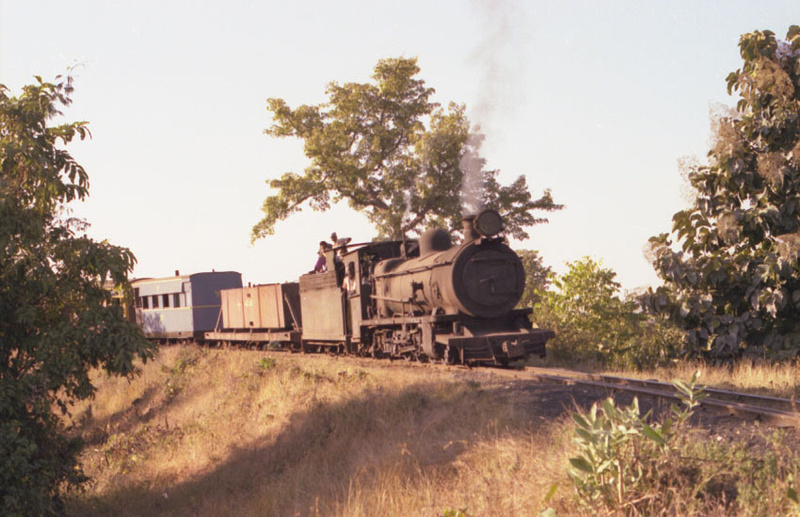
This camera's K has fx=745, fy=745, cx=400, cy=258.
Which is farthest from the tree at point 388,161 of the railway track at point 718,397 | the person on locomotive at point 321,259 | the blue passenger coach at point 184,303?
the railway track at point 718,397

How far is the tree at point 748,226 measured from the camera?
14906 millimetres

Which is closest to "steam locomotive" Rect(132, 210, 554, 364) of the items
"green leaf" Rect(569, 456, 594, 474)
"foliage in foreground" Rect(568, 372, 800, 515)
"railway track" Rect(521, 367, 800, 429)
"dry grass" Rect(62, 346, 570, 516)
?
"dry grass" Rect(62, 346, 570, 516)

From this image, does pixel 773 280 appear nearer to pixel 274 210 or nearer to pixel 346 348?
pixel 346 348

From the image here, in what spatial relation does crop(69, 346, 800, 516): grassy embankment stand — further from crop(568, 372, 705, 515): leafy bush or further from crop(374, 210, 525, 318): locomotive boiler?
crop(374, 210, 525, 318): locomotive boiler

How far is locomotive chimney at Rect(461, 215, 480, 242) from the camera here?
14391 mm

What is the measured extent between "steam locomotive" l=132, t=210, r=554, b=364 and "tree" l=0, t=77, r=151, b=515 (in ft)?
18.5

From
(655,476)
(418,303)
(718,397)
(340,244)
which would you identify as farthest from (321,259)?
(655,476)

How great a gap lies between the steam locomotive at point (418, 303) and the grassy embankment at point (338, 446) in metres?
0.75

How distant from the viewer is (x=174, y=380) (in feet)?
70.1

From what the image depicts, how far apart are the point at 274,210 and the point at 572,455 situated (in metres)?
25.4

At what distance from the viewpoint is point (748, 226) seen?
1541 cm

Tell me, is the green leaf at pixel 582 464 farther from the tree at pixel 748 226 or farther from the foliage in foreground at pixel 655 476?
the tree at pixel 748 226

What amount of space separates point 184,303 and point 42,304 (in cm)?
1699

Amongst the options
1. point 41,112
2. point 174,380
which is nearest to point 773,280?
point 41,112
